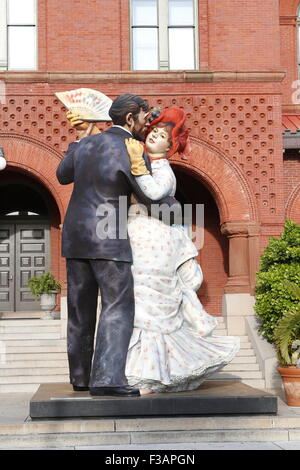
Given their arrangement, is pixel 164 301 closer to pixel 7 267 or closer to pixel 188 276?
pixel 188 276

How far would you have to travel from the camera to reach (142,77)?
51.6ft

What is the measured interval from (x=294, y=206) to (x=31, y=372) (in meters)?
7.10

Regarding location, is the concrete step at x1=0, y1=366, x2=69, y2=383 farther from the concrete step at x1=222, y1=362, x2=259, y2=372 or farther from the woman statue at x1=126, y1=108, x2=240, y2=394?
the woman statue at x1=126, y1=108, x2=240, y2=394

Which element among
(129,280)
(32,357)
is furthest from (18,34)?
(129,280)

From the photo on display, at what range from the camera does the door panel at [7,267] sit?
17672mm

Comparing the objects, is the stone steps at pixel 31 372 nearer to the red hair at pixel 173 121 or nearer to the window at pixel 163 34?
the red hair at pixel 173 121

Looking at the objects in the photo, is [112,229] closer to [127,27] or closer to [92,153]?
[92,153]

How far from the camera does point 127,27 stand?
16.1 meters

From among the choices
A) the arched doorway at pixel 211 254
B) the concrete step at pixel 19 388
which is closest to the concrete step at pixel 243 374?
the concrete step at pixel 19 388

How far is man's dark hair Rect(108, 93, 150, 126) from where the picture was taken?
7.25 m

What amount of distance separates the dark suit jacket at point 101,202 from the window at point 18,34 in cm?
980

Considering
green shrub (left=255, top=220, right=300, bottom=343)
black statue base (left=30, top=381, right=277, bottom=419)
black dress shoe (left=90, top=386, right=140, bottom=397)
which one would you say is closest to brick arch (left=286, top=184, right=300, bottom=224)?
green shrub (left=255, top=220, right=300, bottom=343)
